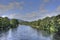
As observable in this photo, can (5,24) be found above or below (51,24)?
above

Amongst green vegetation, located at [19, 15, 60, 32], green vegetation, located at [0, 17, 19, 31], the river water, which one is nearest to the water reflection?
the river water

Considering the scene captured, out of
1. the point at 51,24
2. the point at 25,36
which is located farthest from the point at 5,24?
the point at 25,36

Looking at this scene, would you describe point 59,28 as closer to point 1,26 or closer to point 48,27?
point 48,27

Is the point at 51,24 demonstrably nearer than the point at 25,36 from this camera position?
No

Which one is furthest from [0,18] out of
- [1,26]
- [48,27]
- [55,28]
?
[55,28]

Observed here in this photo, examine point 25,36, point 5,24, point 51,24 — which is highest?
point 5,24

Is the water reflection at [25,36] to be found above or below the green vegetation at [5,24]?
below

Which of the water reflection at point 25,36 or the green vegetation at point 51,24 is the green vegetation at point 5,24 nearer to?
the green vegetation at point 51,24

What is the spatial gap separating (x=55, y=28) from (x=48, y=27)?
5.42 m

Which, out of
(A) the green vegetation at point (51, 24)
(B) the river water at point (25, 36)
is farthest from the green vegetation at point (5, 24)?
(B) the river water at point (25, 36)

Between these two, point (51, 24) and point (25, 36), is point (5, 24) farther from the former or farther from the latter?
point (25, 36)

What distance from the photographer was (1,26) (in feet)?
144

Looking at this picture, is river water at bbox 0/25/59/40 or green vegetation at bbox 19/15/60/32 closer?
river water at bbox 0/25/59/40

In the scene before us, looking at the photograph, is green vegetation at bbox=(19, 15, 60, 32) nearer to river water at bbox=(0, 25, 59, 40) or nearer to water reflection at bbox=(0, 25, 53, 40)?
water reflection at bbox=(0, 25, 53, 40)
